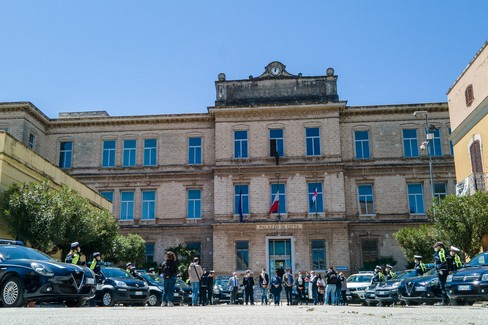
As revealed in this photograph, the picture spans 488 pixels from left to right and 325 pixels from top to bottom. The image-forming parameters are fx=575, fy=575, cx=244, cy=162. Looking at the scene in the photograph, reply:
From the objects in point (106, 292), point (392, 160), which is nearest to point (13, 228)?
point (106, 292)

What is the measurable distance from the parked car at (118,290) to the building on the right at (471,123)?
15.3 m

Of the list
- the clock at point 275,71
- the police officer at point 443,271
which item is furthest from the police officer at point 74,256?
the clock at point 275,71

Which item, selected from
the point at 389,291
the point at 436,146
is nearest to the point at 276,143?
the point at 436,146

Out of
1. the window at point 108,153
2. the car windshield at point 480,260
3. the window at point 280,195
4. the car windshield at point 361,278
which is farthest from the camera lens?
the window at point 108,153

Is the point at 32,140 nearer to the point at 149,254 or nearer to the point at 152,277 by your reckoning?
the point at 149,254

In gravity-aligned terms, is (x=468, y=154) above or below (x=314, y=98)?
below

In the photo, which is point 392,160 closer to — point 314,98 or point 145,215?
point 314,98

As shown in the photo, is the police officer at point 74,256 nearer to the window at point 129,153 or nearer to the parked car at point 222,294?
the parked car at point 222,294

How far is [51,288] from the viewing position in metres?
12.8

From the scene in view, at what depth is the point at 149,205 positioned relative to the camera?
136ft

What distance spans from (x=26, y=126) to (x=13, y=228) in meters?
19.1

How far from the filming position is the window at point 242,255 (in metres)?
39.1

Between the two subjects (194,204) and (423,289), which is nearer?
(423,289)

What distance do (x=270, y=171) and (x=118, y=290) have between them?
850 inches
